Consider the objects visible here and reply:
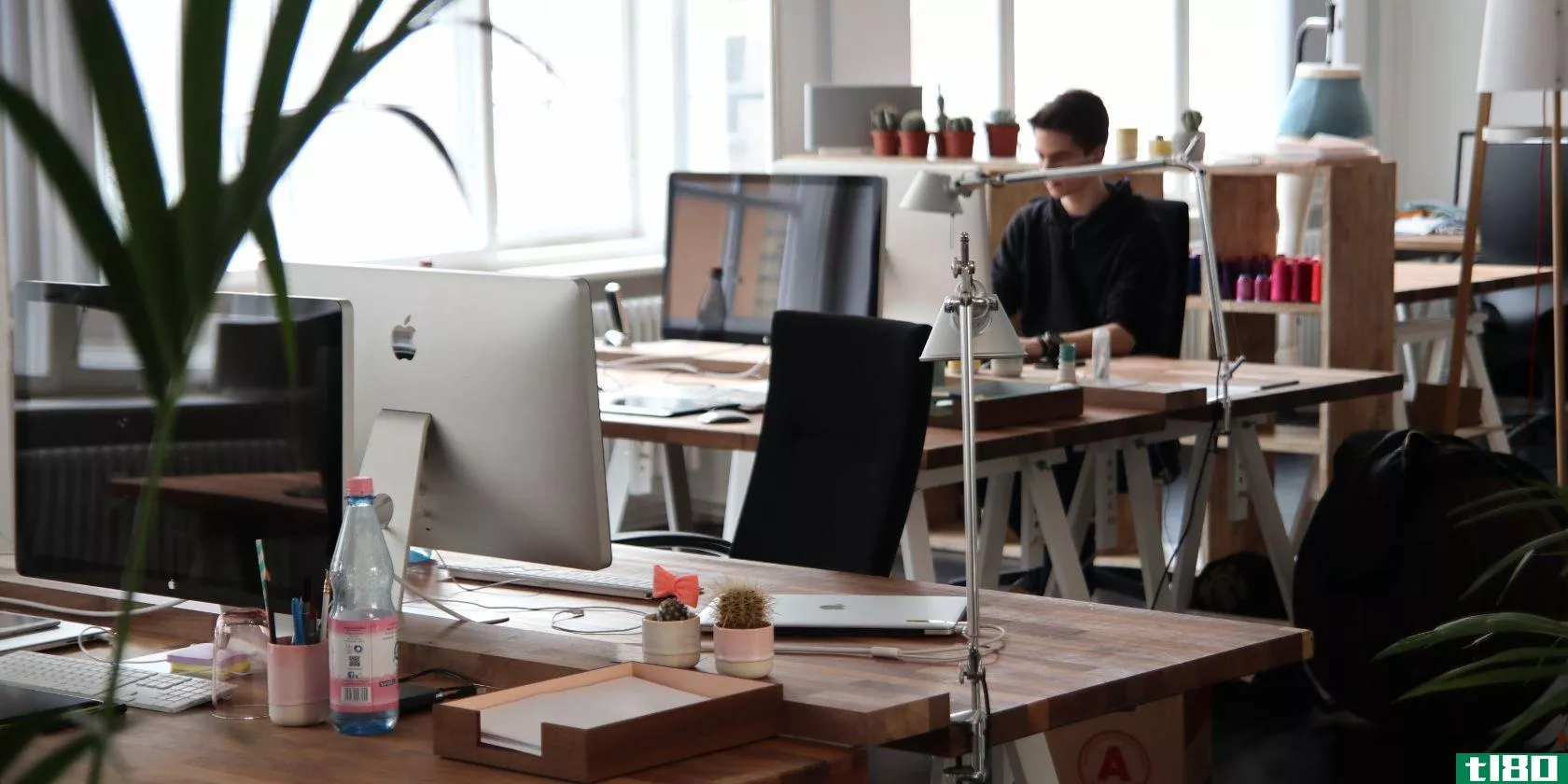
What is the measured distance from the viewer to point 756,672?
170cm

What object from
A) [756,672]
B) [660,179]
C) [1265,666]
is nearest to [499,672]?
[756,672]

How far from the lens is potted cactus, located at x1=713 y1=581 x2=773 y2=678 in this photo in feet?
5.56

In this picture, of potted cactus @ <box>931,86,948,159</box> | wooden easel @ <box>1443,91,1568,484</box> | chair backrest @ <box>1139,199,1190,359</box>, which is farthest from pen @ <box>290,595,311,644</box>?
potted cactus @ <box>931,86,948,159</box>

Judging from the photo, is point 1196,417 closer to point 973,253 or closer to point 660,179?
point 973,253

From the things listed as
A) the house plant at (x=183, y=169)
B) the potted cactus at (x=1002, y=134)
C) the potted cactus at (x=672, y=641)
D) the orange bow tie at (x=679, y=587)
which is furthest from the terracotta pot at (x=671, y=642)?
the potted cactus at (x=1002, y=134)

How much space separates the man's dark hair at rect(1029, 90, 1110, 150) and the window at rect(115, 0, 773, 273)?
5.14ft

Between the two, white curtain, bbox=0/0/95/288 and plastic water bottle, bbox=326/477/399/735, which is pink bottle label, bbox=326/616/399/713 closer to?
plastic water bottle, bbox=326/477/399/735

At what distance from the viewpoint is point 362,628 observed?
1.66 metres

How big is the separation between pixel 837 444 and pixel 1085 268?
1905 millimetres

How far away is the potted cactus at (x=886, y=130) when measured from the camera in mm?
5621

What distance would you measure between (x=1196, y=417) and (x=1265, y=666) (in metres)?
1.79

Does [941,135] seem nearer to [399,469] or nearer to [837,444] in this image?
[837,444]

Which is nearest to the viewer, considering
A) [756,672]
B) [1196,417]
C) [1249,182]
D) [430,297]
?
Result: [756,672]

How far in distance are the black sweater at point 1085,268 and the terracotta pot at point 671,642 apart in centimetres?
260
